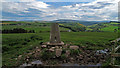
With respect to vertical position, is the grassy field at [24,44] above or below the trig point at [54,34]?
below

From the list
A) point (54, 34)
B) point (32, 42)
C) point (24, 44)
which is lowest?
point (24, 44)

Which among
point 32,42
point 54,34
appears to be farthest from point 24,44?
point 54,34

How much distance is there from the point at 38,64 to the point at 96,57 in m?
6.92

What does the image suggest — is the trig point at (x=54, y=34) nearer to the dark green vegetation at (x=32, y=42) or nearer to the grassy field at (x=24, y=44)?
the dark green vegetation at (x=32, y=42)

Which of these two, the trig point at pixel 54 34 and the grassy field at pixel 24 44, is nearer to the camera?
the grassy field at pixel 24 44

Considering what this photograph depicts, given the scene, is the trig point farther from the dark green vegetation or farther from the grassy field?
the grassy field

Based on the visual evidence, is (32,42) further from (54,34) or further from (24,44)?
(54,34)

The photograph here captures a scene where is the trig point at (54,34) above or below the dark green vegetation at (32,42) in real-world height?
above

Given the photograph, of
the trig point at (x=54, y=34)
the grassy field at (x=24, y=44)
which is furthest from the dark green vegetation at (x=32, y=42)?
the trig point at (x=54, y=34)

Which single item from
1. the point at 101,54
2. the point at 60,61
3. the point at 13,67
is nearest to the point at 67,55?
the point at 60,61

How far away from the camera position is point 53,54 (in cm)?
1080

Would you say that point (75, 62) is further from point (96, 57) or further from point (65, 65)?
point (96, 57)

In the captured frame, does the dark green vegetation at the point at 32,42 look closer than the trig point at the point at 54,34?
Yes

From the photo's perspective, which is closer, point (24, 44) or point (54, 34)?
point (54, 34)
